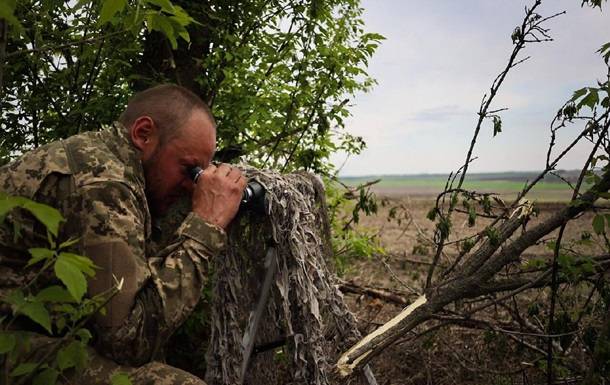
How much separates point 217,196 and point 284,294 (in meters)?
0.58

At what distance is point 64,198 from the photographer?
6.77ft

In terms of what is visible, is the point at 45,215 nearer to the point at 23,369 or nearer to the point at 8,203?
the point at 8,203

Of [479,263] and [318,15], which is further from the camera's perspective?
[318,15]

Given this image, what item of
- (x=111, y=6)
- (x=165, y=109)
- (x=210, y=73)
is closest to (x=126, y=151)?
(x=165, y=109)

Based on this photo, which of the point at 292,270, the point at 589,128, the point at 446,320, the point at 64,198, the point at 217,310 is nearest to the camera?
the point at 64,198

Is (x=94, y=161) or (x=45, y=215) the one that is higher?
(x=94, y=161)

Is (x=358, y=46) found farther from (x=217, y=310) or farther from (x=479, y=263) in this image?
(x=217, y=310)

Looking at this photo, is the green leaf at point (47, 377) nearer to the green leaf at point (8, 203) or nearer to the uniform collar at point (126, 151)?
the green leaf at point (8, 203)

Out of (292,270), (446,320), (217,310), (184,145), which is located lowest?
(446,320)

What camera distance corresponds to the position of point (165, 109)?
8.09 feet

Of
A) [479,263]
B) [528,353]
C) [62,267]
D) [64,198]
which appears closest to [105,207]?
[64,198]

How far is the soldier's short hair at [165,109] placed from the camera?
245 centimetres

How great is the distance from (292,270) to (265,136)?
2.09 m

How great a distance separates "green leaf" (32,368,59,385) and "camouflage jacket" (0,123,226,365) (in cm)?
42
